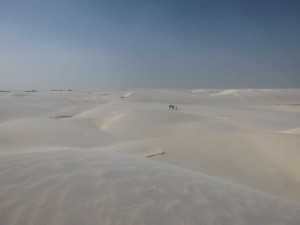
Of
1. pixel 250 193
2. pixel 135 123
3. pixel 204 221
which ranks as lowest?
pixel 135 123

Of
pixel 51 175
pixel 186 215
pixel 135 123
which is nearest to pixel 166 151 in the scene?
pixel 51 175

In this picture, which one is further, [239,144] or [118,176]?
[239,144]

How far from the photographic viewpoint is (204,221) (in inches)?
123

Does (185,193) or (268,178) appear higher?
(185,193)

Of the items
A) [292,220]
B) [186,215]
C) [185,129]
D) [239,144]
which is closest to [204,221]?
[186,215]

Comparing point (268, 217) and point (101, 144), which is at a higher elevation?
point (268, 217)

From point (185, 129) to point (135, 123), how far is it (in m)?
3.25

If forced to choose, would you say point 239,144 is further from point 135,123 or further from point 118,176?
point 135,123

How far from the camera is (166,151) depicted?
29.5 feet

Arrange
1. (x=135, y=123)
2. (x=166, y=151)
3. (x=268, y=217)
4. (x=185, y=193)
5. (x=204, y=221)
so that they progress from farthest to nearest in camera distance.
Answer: (x=135, y=123) < (x=166, y=151) < (x=185, y=193) < (x=268, y=217) < (x=204, y=221)

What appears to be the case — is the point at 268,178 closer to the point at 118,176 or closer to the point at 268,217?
the point at 268,217

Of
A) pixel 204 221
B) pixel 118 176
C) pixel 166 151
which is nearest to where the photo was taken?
pixel 204 221

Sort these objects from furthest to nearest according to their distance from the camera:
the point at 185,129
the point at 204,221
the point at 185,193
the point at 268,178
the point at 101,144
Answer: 1. the point at 185,129
2. the point at 101,144
3. the point at 268,178
4. the point at 185,193
5. the point at 204,221

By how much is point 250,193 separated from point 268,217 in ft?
3.39
